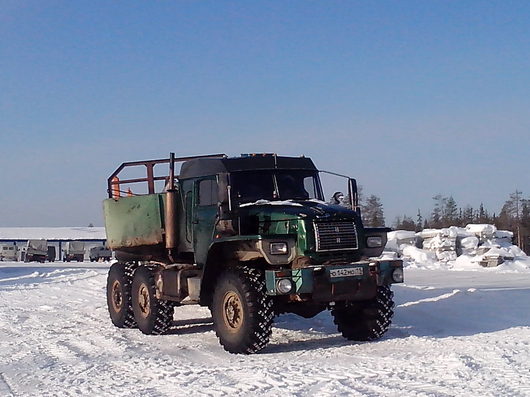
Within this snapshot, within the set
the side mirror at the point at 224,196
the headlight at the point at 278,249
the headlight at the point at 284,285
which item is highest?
the side mirror at the point at 224,196

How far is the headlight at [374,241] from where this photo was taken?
34.1ft

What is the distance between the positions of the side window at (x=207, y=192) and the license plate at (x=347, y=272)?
2.42 meters

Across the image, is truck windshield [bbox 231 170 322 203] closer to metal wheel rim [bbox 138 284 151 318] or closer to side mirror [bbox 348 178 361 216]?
side mirror [bbox 348 178 361 216]

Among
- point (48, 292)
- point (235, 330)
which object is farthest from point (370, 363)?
point (48, 292)

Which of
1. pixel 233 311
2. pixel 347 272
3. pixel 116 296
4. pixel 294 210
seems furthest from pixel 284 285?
pixel 116 296

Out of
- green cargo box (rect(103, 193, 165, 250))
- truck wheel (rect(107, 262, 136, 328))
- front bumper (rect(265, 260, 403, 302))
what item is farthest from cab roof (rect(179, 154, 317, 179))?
truck wheel (rect(107, 262, 136, 328))

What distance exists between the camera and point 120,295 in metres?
13.7

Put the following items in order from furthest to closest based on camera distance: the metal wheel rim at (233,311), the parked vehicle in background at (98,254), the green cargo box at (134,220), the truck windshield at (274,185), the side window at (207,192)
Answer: the parked vehicle in background at (98,254) → the green cargo box at (134,220) → the side window at (207,192) → the truck windshield at (274,185) → the metal wheel rim at (233,311)

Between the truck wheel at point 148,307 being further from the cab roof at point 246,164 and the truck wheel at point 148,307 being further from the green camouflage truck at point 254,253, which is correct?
the cab roof at point 246,164

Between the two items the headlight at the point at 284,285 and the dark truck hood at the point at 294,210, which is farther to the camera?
the dark truck hood at the point at 294,210

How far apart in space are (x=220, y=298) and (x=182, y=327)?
3.30m

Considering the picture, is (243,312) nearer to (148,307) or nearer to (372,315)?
(372,315)

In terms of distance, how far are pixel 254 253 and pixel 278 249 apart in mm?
478

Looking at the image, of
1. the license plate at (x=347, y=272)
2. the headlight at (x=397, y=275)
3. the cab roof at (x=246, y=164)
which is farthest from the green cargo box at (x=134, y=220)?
the headlight at (x=397, y=275)
